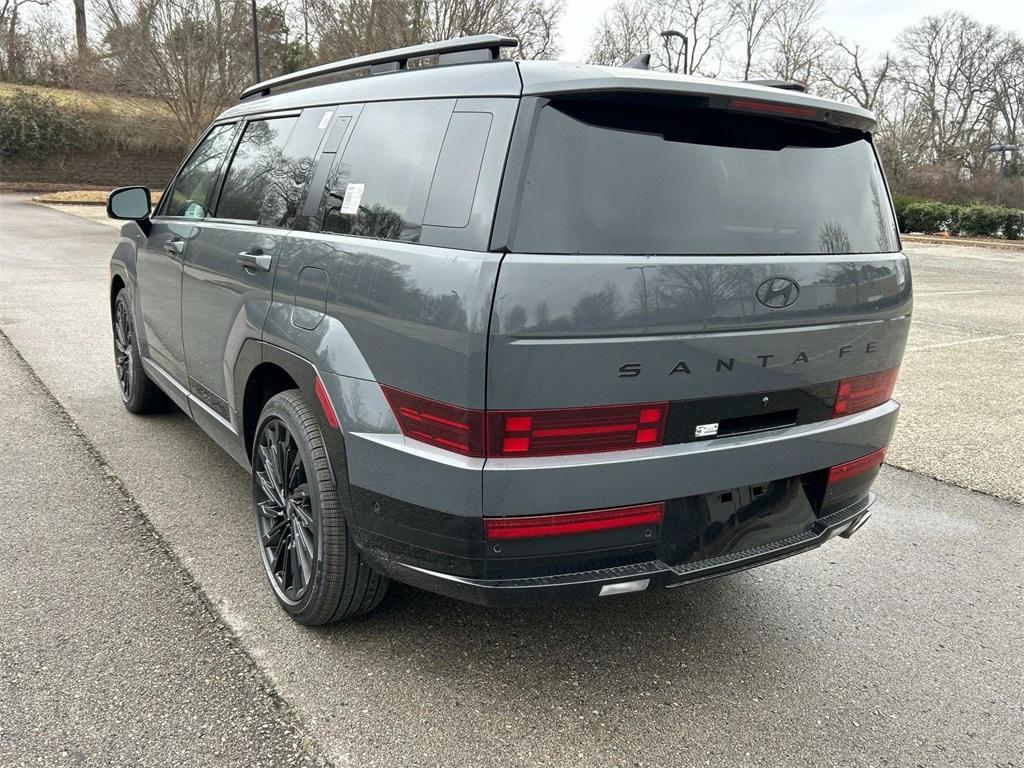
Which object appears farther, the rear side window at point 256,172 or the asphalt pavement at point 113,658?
the rear side window at point 256,172

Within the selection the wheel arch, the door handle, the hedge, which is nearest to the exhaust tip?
the wheel arch

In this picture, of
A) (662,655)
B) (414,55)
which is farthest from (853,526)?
(414,55)

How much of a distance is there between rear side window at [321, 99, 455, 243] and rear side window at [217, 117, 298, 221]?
0.46m

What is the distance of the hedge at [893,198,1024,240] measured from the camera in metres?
29.2

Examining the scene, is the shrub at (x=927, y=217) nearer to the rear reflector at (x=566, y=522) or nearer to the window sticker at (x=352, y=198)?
the window sticker at (x=352, y=198)

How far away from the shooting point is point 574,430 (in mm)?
2133

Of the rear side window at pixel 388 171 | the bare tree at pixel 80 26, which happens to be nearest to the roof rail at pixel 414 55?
the rear side window at pixel 388 171

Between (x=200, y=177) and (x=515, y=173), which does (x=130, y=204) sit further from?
(x=515, y=173)

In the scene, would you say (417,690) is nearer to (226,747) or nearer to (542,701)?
(542,701)

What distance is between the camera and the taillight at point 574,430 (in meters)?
2.09

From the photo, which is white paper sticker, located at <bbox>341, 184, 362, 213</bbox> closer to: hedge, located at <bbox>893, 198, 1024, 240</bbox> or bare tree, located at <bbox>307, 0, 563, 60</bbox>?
bare tree, located at <bbox>307, 0, 563, 60</bbox>

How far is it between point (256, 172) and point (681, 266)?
2.05 m

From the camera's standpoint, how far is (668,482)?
224 centimetres

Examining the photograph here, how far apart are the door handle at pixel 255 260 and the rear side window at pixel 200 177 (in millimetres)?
882
